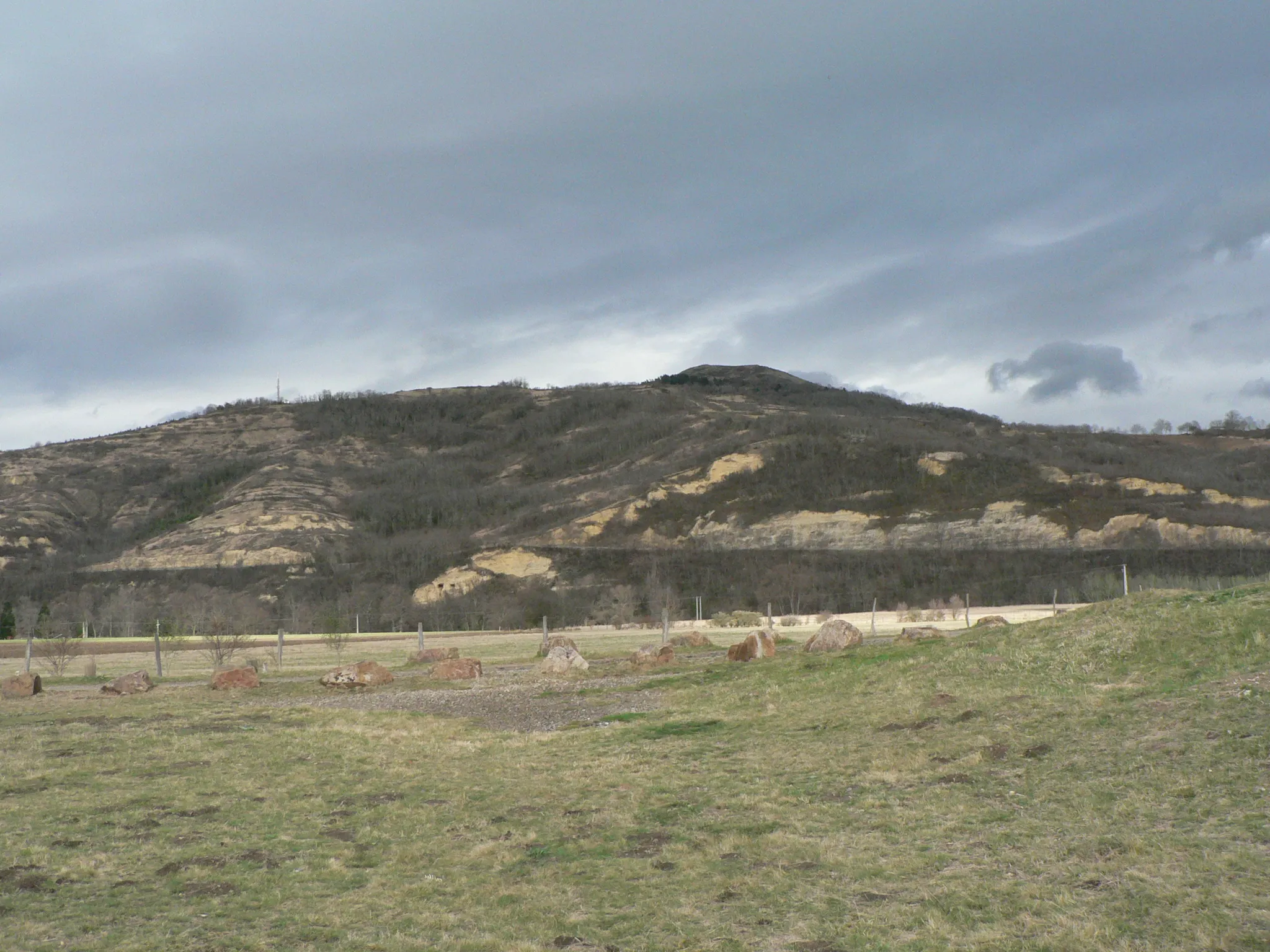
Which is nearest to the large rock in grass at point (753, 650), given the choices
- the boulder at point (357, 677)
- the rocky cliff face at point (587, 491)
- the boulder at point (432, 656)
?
the boulder at point (357, 677)

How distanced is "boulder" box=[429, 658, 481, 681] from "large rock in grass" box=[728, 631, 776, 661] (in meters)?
6.33

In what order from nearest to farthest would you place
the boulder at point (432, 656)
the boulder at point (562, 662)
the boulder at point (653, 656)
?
the boulder at point (562, 662), the boulder at point (653, 656), the boulder at point (432, 656)

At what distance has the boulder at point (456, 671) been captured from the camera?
82.0ft

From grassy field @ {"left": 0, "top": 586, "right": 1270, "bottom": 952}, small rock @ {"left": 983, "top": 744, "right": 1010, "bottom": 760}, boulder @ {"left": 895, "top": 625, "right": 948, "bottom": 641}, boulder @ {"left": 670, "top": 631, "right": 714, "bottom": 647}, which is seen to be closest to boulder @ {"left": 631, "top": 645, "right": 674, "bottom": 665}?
boulder @ {"left": 670, "top": 631, "right": 714, "bottom": 647}

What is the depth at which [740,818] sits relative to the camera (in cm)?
959

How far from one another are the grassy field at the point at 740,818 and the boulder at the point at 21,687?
8184 millimetres

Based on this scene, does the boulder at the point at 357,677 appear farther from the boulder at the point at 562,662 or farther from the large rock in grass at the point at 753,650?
the large rock in grass at the point at 753,650

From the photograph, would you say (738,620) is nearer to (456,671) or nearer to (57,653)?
(456,671)

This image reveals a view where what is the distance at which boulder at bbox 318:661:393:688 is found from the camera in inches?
954

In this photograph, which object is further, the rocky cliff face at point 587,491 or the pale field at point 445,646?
the rocky cliff face at point 587,491

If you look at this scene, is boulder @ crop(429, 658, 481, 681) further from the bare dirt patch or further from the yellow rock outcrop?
the yellow rock outcrop

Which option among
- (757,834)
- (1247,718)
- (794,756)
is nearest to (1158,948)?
(757,834)

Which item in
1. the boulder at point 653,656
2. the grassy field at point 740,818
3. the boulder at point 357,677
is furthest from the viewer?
the boulder at point 653,656

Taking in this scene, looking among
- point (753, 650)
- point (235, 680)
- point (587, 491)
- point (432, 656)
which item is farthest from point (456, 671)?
point (587, 491)
